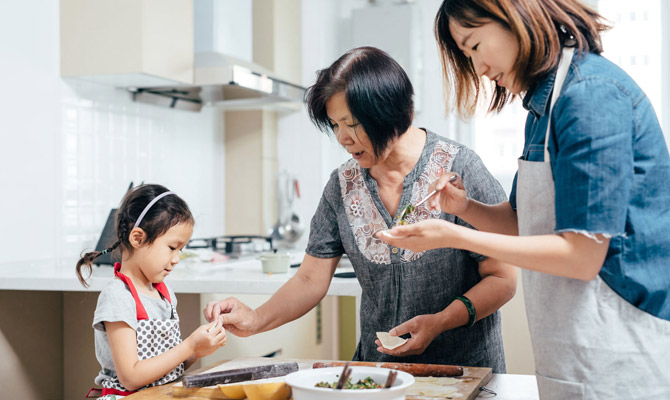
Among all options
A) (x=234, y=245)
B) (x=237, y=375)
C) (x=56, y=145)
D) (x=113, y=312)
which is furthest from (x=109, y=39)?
(x=237, y=375)

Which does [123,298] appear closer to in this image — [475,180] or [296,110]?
[475,180]

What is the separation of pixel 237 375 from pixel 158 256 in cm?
35

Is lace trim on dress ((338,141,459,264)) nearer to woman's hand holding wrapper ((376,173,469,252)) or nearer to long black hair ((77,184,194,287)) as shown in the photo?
long black hair ((77,184,194,287))

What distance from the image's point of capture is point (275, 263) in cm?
233

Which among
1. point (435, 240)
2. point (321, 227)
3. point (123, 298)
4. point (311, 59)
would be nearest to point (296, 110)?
point (311, 59)

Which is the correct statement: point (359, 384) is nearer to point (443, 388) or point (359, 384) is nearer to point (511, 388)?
point (443, 388)

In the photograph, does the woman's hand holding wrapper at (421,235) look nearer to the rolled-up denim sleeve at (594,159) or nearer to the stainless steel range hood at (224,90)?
the rolled-up denim sleeve at (594,159)

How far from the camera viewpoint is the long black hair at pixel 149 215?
145 centimetres

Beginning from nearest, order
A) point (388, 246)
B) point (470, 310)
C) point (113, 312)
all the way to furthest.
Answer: point (113, 312) → point (470, 310) → point (388, 246)

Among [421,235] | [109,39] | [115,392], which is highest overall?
[109,39]

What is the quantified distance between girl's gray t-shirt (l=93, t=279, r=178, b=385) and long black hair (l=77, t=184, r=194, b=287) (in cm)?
11

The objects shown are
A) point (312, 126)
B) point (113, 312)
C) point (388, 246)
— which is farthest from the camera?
point (312, 126)

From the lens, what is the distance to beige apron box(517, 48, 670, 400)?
96 centimetres

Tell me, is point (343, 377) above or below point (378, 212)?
below
